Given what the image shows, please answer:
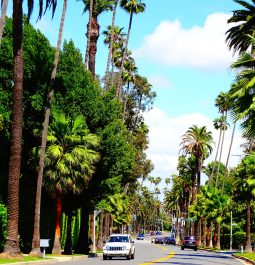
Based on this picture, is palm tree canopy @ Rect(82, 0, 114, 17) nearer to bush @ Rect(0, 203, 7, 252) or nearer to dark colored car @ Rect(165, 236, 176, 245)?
bush @ Rect(0, 203, 7, 252)

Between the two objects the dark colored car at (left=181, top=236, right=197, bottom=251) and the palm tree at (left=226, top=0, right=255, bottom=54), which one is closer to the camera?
the palm tree at (left=226, top=0, right=255, bottom=54)

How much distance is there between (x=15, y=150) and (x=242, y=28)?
16293mm

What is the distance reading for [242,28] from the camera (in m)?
34.3

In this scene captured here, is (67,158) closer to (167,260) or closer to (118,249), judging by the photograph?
(118,249)

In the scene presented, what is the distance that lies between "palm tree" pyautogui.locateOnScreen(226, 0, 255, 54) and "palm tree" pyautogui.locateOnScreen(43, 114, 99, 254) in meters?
10.9

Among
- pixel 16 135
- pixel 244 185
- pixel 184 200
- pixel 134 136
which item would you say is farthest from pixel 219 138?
pixel 16 135

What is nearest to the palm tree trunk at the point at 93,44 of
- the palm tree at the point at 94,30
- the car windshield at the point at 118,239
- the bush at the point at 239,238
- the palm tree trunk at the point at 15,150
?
the palm tree at the point at 94,30

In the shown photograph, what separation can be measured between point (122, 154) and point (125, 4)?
25675 mm

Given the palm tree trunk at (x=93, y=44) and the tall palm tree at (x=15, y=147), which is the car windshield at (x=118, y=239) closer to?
the tall palm tree at (x=15, y=147)

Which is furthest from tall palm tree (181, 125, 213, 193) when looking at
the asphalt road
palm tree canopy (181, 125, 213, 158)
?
the asphalt road

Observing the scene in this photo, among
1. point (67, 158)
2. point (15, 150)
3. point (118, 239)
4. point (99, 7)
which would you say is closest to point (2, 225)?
point (15, 150)

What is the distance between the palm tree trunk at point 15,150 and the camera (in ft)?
85.4

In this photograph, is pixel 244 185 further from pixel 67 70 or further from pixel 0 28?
pixel 0 28

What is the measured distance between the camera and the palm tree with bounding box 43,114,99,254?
3222 centimetres
